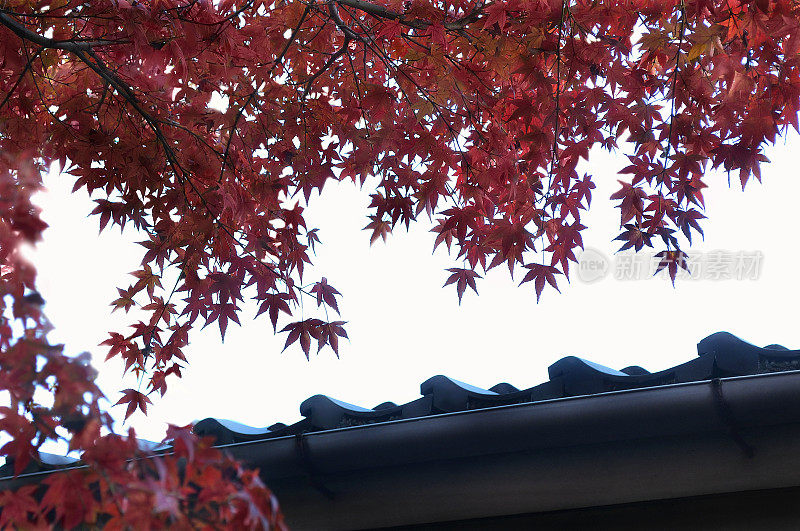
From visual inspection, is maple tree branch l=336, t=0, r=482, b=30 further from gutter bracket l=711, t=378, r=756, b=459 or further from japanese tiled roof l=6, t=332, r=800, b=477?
gutter bracket l=711, t=378, r=756, b=459

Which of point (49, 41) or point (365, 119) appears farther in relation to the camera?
point (365, 119)

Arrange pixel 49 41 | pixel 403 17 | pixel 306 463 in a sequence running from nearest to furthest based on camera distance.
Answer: pixel 49 41
pixel 403 17
pixel 306 463

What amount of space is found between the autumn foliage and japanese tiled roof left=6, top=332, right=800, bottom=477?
334 millimetres

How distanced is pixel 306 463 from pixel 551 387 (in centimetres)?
109

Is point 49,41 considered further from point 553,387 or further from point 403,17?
point 553,387

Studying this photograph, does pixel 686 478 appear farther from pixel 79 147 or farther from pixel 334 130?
pixel 79 147

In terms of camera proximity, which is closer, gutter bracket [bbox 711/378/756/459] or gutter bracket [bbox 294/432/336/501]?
gutter bracket [bbox 711/378/756/459]

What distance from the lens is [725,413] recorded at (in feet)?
8.33

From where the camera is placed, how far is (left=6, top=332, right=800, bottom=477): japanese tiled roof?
2629 mm

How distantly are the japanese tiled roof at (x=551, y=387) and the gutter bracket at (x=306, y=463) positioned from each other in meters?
0.07

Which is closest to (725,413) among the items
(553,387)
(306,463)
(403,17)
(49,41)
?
(553,387)

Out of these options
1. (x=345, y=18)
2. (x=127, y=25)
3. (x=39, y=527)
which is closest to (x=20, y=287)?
(x=39, y=527)

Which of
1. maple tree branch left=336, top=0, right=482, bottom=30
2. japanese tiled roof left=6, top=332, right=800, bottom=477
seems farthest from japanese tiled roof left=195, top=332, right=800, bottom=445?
maple tree branch left=336, top=0, right=482, bottom=30

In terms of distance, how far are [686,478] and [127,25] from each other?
2.64 m
